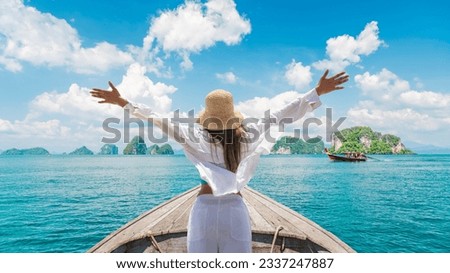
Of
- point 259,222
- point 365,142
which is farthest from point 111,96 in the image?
point 365,142

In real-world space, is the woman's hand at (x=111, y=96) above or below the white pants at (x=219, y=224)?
above

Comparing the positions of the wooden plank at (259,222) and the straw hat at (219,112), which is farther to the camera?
the wooden plank at (259,222)

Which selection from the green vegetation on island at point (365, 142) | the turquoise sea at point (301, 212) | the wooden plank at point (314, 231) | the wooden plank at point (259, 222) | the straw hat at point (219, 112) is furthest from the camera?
the green vegetation on island at point (365, 142)

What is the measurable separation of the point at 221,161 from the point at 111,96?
853mm

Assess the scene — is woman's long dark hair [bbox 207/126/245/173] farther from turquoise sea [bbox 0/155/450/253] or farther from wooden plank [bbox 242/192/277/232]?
turquoise sea [bbox 0/155/450/253]

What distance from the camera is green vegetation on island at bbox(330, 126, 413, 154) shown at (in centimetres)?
13062

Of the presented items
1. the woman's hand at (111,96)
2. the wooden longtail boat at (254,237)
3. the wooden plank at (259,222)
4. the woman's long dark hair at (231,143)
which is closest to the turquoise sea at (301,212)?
the wooden longtail boat at (254,237)

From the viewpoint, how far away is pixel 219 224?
2000 mm

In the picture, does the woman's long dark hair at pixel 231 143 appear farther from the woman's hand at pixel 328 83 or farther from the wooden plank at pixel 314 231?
the wooden plank at pixel 314 231

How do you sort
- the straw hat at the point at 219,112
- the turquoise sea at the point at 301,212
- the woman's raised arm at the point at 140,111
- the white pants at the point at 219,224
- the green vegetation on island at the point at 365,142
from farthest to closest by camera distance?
1. the green vegetation on island at the point at 365,142
2. the turquoise sea at the point at 301,212
3. the straw hat at the point at 219,112
4. the white pants at the point at 219,224
5. the woman's raised arm at the point at 140,111

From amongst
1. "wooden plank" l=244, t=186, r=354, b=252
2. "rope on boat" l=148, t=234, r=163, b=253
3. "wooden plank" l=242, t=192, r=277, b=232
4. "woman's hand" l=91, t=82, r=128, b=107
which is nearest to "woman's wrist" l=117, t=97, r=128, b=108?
"woman's hand" l=91, t=82, r=128, b=107

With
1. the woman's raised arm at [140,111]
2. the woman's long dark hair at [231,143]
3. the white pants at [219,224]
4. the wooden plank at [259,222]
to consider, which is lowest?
the wooden plank at [259,222]

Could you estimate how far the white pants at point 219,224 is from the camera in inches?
78.9

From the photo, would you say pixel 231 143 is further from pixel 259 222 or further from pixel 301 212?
pixel 301 212
